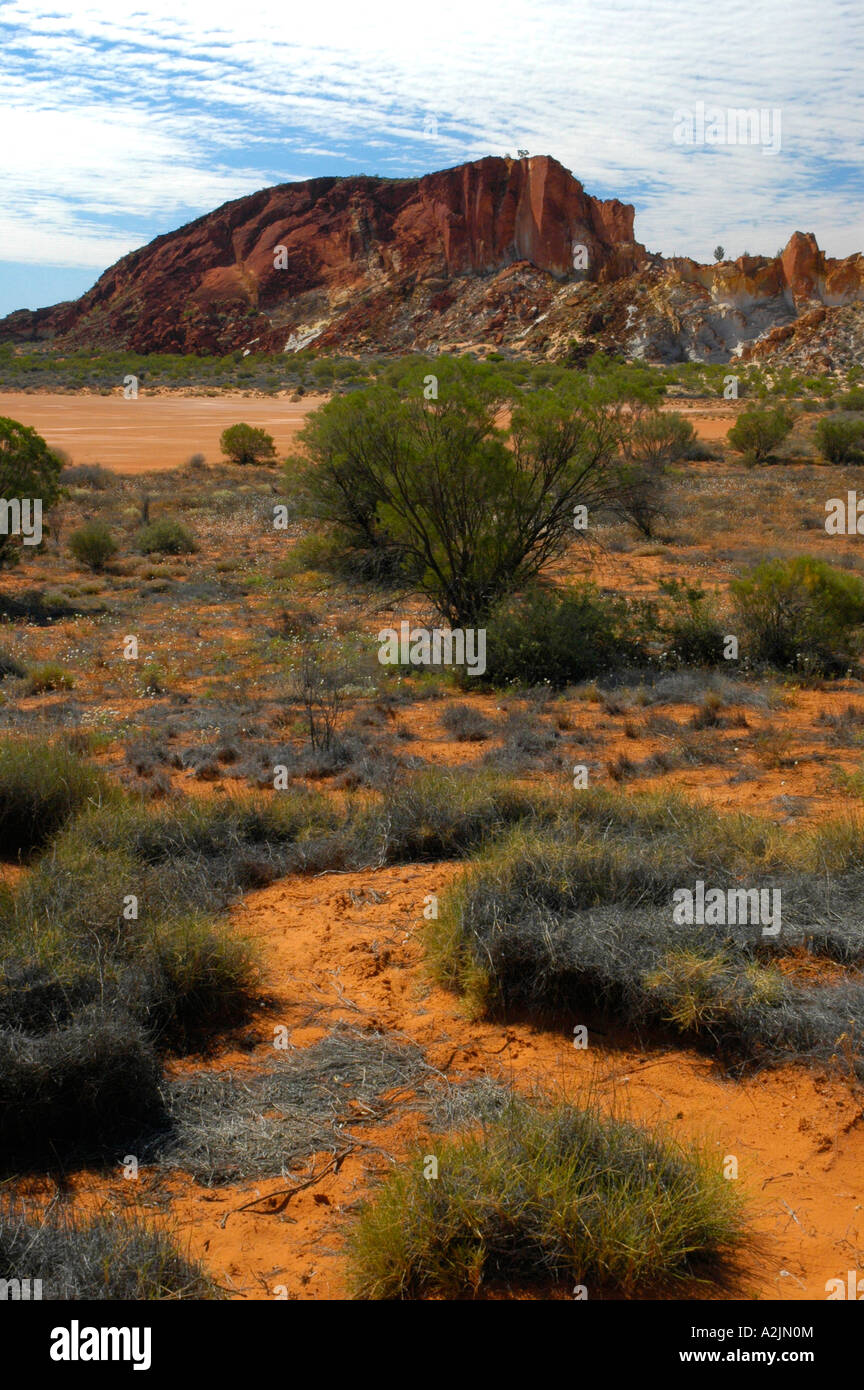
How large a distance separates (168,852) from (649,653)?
7.15 metres

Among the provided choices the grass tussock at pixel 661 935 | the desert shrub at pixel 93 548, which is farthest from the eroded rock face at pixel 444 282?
→ the grass tussock at pixel 661 935

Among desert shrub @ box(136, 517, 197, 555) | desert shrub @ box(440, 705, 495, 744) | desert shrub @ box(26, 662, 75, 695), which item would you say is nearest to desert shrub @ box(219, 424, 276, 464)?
desert shrub @ box(136, 517, 197, 555)

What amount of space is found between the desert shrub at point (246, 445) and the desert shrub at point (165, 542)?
13424 millimetres

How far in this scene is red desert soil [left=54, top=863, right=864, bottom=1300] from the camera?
336 cm

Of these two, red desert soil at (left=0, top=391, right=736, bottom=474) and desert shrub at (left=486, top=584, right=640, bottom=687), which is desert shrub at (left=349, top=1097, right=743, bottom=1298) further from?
red desert soil at (left=0, top=391, right=736, bottom=474)

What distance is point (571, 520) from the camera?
1374 cm

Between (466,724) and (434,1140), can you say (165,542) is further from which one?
(434,1140)

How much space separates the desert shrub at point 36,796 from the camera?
679 centimetres

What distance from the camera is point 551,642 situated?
38.2ft

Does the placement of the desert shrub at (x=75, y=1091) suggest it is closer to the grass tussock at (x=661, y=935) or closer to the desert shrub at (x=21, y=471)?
the grass tussock at (x=661, y=935)

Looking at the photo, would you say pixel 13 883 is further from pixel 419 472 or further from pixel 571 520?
pixel 571 520

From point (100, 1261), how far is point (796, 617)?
10.4m

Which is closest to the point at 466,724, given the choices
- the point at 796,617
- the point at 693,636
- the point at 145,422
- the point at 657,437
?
the point at 693,636
